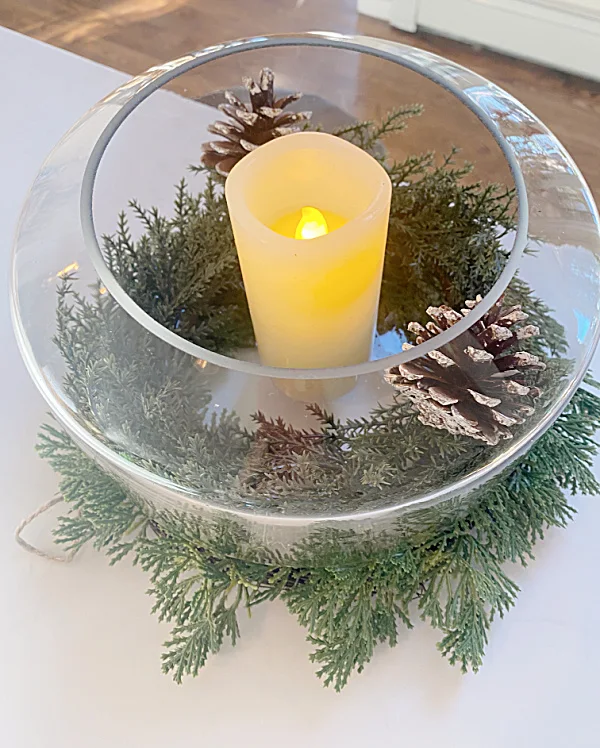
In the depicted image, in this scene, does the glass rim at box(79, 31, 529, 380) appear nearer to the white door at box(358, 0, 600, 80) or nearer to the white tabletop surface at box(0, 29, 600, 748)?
the white tabletop surface at box(0, 29, 600, 748)

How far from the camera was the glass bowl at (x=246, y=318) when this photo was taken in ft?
1.27

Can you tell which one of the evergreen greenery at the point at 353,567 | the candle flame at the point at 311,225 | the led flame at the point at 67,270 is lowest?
the evergreen greenery at the point at 353,567

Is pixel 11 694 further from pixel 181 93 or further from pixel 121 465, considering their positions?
pixel 181 93

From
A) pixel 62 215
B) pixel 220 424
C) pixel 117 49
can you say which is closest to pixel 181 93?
pixel 62 215

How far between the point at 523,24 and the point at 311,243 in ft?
3.20

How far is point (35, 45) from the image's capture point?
2.46ft

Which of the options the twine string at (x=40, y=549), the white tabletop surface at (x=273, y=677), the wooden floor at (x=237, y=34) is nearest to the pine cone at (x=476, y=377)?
the white tabletop surface at (x=273, y=677)

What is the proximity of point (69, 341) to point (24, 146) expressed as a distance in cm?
30

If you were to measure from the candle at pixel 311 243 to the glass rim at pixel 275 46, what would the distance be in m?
0.04

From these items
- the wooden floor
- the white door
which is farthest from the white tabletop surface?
the white door

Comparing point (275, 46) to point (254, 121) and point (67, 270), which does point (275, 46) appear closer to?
point (254, 121)

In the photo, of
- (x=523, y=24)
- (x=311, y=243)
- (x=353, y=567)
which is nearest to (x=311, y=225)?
(x=311, y=243)

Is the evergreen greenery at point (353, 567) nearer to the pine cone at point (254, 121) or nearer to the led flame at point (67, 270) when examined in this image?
the led flame at point (67, 270)

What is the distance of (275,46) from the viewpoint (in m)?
0.49
